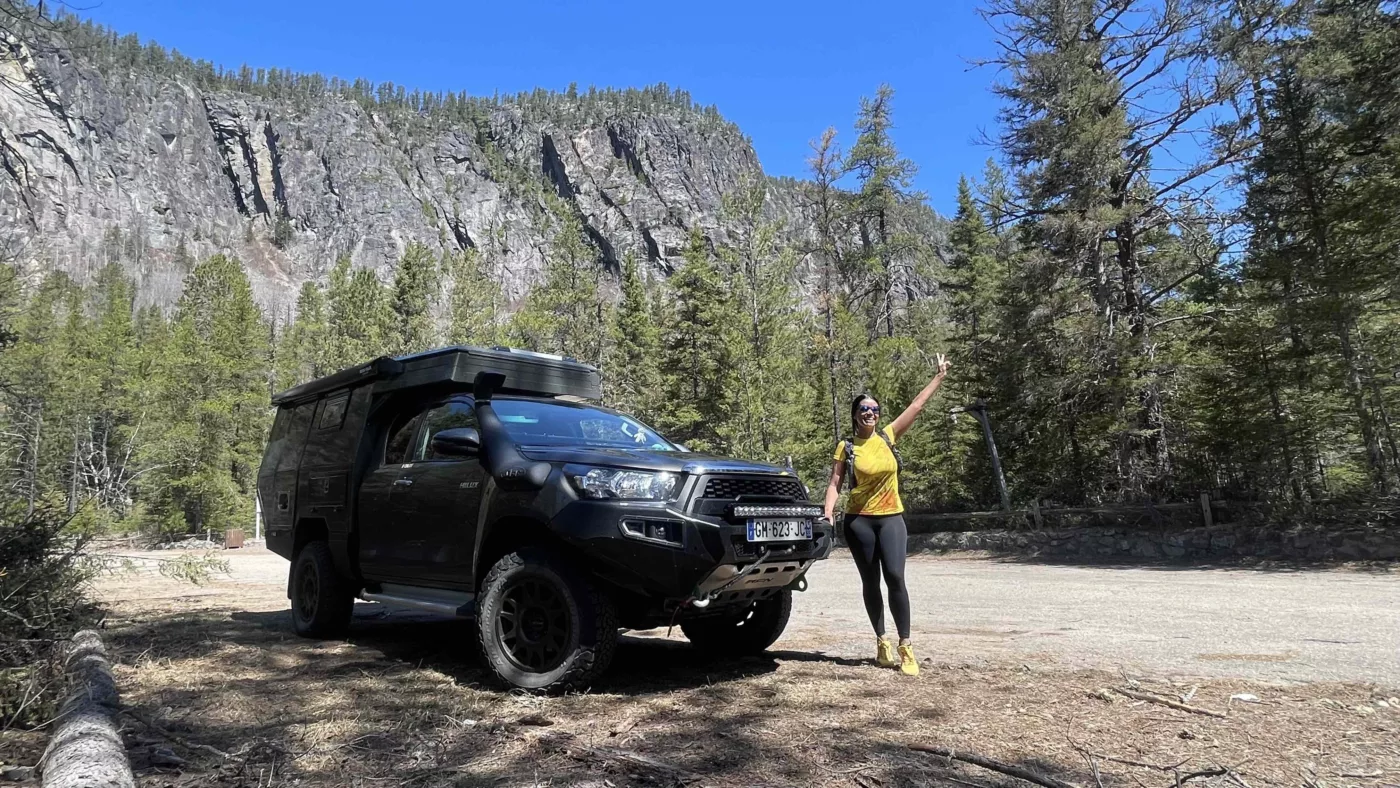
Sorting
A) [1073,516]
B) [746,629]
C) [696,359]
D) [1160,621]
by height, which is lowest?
[1160,621]

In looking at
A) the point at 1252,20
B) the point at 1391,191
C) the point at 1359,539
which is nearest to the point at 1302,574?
the point at 1359,539

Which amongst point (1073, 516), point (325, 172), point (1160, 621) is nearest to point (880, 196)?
point (1073, 516)

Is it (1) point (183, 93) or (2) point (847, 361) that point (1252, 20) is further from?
(1) point (183, 93)

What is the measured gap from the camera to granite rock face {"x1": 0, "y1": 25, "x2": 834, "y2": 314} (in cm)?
13012

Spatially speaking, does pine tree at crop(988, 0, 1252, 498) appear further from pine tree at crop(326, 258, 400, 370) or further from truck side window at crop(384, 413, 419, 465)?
pine tree at crop(326, 258, 400, 370)

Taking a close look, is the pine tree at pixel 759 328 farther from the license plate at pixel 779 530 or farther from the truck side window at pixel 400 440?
the license plate at pixel 779 530

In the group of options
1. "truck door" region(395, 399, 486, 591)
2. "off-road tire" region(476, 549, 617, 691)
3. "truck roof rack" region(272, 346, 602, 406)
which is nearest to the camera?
"off-road tire" region(476, 549, 617, 691)

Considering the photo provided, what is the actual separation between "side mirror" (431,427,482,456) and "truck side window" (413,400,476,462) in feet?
1.44

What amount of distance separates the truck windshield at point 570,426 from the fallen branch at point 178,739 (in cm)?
219

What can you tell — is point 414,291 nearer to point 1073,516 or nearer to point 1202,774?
point 1073,516

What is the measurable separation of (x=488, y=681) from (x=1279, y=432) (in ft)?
53.9

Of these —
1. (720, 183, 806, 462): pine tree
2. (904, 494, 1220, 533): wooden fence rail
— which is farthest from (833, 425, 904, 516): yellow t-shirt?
(720, 183, 806, 462): pine tree

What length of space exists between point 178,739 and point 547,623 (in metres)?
1.74

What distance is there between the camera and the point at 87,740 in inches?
107
